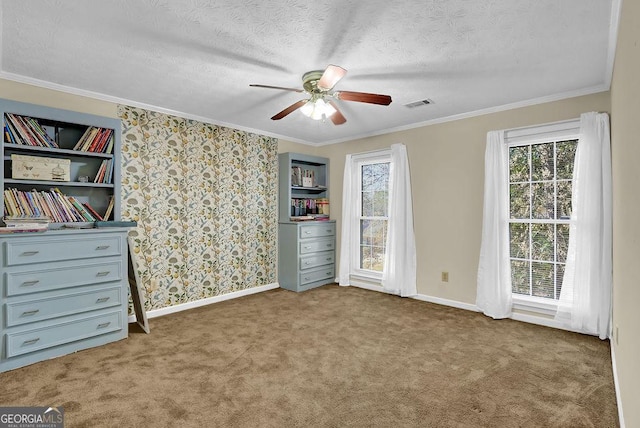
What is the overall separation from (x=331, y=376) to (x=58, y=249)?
2.42 meters

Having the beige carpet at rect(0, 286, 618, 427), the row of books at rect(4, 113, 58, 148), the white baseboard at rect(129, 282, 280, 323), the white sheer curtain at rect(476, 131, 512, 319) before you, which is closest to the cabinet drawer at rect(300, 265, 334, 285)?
the white baseboard at rect(129, 282, 280, 323)

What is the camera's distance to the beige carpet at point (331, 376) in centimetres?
190

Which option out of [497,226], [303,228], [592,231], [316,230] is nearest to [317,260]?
[316,230]

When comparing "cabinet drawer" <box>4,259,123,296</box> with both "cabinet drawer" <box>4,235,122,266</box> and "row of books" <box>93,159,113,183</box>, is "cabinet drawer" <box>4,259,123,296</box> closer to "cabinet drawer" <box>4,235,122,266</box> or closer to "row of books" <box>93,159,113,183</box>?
"cabinet drawer" <box>4,235,122,266</box>

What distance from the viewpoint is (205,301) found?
4129 mm

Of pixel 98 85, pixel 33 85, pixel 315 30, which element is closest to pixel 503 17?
pixel 315 30

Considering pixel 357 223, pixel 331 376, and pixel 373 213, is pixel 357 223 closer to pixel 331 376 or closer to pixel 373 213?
pixel 373 213

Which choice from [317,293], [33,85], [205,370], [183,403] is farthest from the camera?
[317,293]

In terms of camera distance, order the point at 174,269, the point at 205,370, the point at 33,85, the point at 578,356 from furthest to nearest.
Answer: the point at 174,269 → the point at 33,85 → the point at 578,356 → the point at 205,370

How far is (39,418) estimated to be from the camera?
1.89 meters

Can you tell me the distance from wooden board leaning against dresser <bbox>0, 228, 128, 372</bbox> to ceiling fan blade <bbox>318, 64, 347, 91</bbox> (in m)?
2.28

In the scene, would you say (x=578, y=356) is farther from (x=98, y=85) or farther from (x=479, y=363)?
(x=98, y=85)

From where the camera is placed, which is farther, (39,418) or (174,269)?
(174,269)

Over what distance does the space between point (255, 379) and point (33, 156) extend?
106 inches
